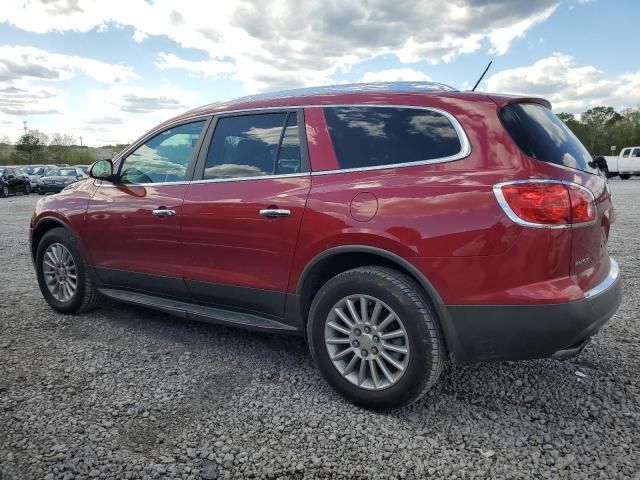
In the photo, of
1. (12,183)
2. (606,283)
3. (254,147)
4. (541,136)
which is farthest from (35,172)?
(606,283)

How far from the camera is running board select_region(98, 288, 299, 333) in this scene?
3.33 metres

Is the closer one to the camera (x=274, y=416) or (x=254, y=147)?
(x=274, y=416)

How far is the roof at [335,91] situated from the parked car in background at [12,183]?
25125 mm

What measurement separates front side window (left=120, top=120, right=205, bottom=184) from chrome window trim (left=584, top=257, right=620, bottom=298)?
272cm

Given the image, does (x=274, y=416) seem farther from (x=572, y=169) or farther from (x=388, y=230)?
(x=572, y=169)

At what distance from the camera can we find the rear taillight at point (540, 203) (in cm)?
248

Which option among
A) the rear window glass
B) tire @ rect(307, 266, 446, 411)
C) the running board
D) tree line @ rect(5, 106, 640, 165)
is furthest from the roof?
tree line @ rect(5, 106, 640, 165)

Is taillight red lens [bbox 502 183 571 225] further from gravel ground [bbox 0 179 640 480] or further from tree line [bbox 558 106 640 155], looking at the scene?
tree line [bbox 558 106 640 155]

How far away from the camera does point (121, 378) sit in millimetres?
3375

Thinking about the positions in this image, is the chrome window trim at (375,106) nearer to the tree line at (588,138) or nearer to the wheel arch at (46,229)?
the wheel arch at (46,229)

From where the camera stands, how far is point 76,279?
456 cm

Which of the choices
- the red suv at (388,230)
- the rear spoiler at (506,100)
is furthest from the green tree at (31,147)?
the rear spoiler at (506,100)

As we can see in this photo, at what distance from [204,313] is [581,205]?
96.0 inches

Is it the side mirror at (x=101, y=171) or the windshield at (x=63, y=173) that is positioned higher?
the side mirror at (x=101, y=171)
